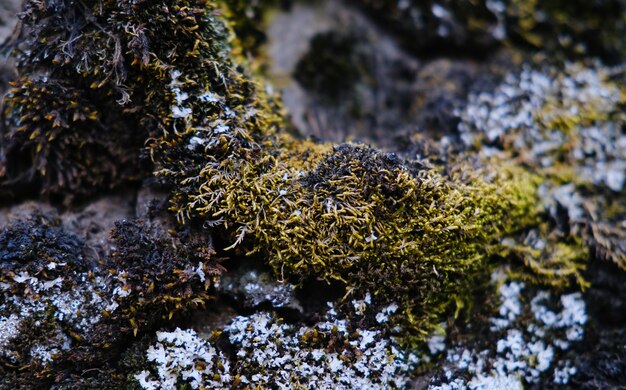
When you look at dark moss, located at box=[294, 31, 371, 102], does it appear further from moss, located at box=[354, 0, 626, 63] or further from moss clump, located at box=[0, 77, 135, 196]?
moss clump, located at box=[0, 77, 135, 196]

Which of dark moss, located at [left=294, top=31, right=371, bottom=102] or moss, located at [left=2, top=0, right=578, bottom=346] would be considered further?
dark moss, located at [left=294, top=31, right=371, bottom=102]

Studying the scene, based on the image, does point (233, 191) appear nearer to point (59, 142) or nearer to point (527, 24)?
point (59, 142)

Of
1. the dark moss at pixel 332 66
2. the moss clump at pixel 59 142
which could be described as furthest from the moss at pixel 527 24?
the moss clump at pixel 59 142

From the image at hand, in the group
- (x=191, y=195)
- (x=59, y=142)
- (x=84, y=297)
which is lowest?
(x=84, y=297)

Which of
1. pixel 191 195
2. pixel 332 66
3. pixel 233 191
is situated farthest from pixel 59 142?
pixel 332 66

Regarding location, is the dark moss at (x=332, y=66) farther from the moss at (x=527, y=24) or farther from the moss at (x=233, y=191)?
the moss at (x=233, y=191)


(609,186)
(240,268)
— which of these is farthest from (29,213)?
(609,186)

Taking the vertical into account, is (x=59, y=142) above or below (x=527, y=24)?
below

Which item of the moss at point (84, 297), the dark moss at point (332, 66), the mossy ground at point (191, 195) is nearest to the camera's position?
the moss at point (84, 297)

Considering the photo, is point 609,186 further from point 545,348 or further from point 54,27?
point 54,27

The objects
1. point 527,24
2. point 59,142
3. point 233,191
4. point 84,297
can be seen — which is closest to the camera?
point 84,297

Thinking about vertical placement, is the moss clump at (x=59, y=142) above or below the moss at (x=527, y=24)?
below

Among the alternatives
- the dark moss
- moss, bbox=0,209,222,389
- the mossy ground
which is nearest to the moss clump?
the mossy ground
